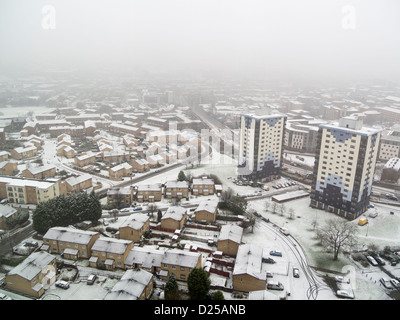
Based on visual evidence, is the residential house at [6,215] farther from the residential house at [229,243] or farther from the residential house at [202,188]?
the residential house at [229,243]

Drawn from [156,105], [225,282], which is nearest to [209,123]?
[156,105]

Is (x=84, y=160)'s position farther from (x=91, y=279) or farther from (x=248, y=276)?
(x=248, y=276)

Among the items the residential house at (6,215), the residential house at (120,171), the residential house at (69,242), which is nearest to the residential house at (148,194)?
the residential house at (120,171)

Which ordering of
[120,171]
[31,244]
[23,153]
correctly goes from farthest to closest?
[23,153] < [120,171] < [31,244]

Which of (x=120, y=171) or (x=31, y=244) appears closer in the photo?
(x=31, y=244)

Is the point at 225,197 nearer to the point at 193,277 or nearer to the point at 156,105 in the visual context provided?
the point at 193,277

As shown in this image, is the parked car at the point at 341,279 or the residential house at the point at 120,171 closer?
the parked car at the point at 341,279

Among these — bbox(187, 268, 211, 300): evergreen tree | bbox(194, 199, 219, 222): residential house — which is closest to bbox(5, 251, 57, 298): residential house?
bbox(187, 268, 211, 300): evergreen tree

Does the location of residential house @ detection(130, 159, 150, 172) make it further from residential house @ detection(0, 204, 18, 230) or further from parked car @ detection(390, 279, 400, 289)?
parked car @ detection(390, 279, 400, 289)

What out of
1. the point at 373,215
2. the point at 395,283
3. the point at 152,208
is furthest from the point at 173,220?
the point at 373,215

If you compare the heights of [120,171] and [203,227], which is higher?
[120,171]

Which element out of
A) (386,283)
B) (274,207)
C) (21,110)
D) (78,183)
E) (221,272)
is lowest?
(221,272)
